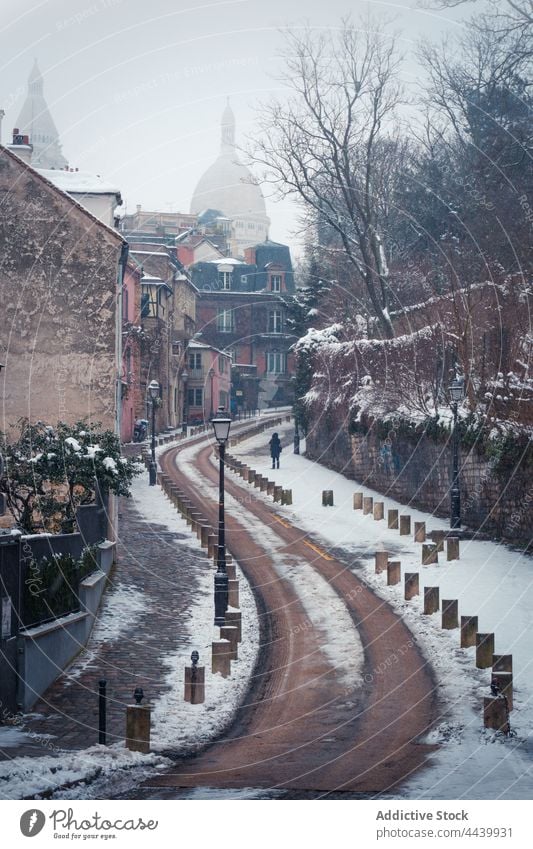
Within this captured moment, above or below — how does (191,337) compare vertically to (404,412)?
above

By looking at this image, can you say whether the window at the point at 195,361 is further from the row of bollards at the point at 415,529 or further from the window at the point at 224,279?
the row of bollards at the point at 415,529

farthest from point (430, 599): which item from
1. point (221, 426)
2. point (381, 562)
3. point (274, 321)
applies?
point (274, 321)

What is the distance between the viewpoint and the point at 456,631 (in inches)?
857

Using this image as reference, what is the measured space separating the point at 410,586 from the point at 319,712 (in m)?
8.26

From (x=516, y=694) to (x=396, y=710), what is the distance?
6.78 feet

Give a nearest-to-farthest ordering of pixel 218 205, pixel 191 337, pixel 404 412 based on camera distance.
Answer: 1. pixel 404 412
2. pixel 191 337
3. pixel 218 205

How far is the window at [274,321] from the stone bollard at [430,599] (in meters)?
73.0

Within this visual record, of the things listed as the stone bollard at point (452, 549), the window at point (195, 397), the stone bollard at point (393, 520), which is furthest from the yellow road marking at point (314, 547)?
the window at point (195, 397)

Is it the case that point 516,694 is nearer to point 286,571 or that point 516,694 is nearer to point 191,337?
point 286,571

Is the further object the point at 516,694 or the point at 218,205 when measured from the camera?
the point at 218,205

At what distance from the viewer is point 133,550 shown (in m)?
30.1

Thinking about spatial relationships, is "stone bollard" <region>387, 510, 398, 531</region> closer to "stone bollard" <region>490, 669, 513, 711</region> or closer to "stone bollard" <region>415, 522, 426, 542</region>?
"stone bollard" <region>415, 522, 426, 542</region>

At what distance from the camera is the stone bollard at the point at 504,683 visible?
16016 mm

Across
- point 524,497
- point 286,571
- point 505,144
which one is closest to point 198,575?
point 286,571
